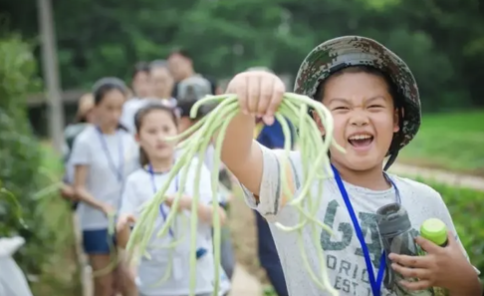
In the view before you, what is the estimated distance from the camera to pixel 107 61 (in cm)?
3191

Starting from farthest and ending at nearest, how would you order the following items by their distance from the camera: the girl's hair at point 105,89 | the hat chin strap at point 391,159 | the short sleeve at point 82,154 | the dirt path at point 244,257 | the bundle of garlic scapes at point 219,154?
the dirt path at point 244,257 < the girl's hair at point 105,89 < the short sleeve at point 82,154 < the hat chin strap at point 391,159 < the bundle of garlic scapes at point 219,154

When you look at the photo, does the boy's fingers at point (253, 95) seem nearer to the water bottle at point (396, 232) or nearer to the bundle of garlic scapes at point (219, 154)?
the bundle of garlic scapes at point (219, 154)

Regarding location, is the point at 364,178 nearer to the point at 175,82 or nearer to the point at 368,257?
the point at 368,257

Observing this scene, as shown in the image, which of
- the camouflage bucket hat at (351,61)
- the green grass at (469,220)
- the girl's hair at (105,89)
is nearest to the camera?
the camouflage bucket hat at (351,61)

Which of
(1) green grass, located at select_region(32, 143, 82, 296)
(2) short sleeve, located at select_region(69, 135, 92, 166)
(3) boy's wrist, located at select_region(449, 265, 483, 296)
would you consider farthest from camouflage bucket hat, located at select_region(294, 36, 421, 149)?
(1) green grass, located at select_region(32, 143, 82, 296)

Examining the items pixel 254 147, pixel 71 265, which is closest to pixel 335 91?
pixel 254 147

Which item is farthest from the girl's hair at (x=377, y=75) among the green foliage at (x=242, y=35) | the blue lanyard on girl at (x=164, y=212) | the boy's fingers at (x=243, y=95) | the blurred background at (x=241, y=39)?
the green foliage at (x=242, y=35)

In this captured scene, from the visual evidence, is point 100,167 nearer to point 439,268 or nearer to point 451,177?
point 439,268

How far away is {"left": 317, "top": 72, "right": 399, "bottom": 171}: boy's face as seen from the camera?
2.20m

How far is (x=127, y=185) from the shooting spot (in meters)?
4.05

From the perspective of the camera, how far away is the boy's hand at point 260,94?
70.6 inches

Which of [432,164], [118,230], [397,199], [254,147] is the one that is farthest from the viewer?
[432,164]

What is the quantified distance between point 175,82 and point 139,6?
26.1 meters

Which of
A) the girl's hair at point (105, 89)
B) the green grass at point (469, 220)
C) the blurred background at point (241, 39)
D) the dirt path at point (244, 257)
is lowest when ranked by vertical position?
the dirt path at point (244, 257)
